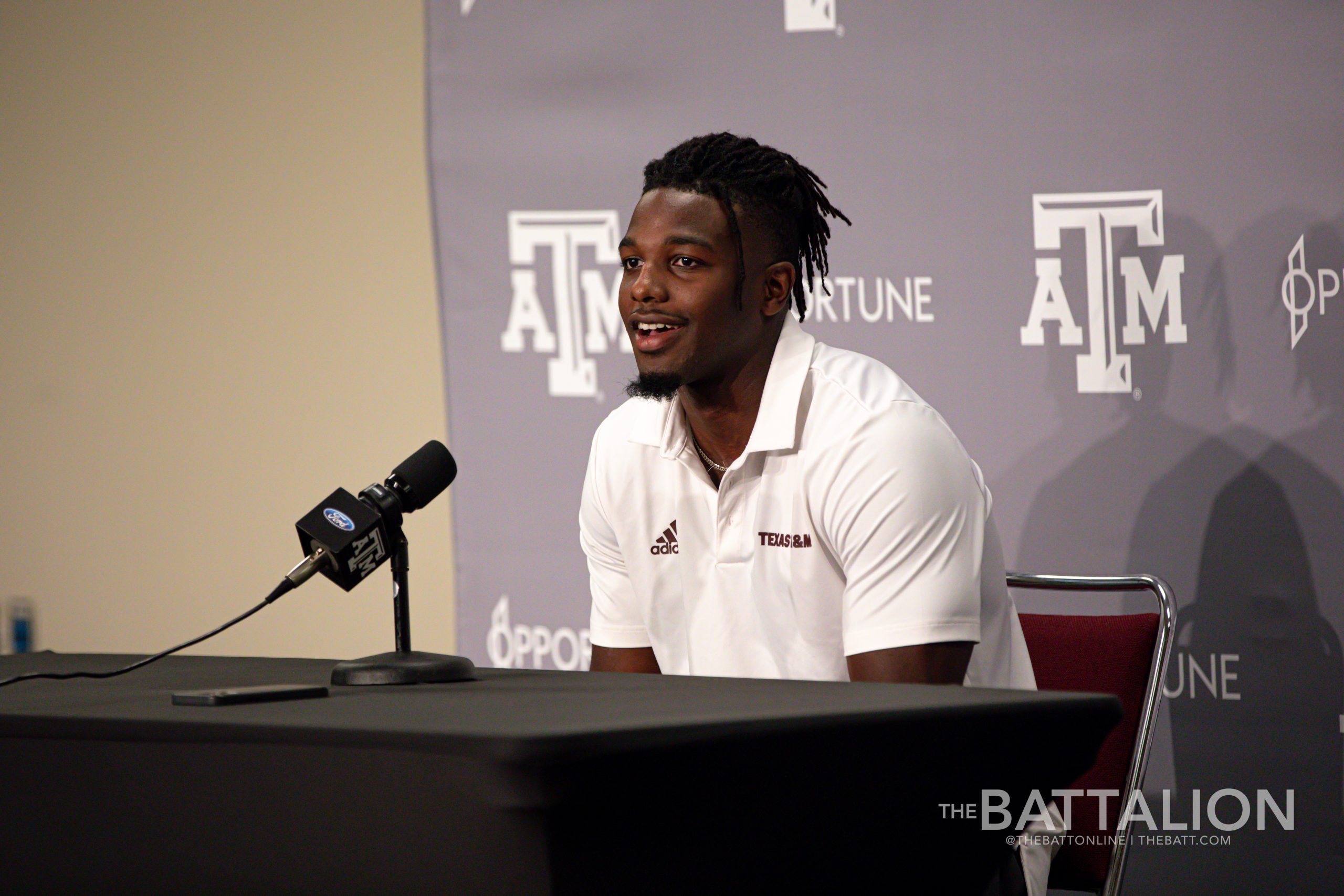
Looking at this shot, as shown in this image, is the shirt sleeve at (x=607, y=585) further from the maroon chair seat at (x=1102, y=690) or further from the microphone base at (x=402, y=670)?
the microphone base at (x=402, y=670)

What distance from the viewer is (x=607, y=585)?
6.30 feet

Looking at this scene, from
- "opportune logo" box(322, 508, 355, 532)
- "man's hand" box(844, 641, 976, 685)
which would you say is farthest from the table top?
"man's hand" box(844, 641, 976, 685)

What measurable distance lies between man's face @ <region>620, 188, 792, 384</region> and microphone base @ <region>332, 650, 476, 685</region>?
0.68m

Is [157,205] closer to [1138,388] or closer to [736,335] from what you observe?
[736,335]

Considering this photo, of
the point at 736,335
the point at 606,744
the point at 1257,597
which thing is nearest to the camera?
the point at 606,744

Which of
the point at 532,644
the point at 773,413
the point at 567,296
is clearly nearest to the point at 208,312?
the point at 567,296

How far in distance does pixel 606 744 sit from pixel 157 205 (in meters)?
2.59

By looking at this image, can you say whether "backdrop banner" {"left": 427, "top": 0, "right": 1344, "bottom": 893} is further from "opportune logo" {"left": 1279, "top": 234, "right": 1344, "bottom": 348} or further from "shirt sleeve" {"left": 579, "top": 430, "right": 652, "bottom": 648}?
"shirt sleeve" {"left": 579, "top": 430, "right": 652, "bottom": 648}

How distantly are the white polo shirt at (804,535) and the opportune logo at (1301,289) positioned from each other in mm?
852

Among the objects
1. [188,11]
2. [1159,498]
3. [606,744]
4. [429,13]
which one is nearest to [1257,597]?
[1159,498]

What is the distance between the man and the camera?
1.54 metres

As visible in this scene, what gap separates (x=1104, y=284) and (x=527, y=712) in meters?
1.74

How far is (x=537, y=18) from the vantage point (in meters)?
2.62

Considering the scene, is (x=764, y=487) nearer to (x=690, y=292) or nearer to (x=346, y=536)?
(x=690, y=292)
